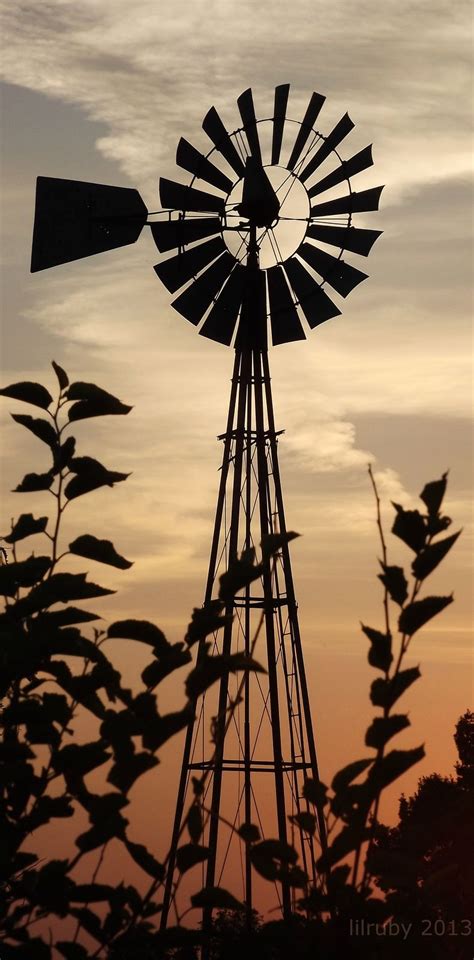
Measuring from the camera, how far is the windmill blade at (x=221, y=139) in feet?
54.4

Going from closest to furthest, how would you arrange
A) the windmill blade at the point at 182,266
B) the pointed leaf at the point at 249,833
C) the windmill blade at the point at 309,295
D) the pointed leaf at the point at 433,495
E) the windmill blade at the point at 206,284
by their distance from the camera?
the pointed leaf at the point at 433,495 < the pointed leaf at the point at 249,833 < the windmill blade at the point at 182,266 < the windmill blade at the point at 309,295 < the windmill blade at the point at 206,284

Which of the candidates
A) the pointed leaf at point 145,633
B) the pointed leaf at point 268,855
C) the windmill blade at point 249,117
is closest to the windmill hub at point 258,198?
the windmill blade at point 249,117

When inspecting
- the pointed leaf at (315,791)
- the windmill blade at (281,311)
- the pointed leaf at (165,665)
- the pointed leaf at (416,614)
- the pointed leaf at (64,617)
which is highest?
the windmill blade at (281,311)

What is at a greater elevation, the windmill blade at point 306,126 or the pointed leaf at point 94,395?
the windmill blade at point 306,126

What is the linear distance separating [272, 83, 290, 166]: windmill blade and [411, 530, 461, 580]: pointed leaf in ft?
50.4

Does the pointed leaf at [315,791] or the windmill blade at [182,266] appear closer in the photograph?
the pointed leaf at [315,791]

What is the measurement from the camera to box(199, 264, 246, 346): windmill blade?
16.8 metres

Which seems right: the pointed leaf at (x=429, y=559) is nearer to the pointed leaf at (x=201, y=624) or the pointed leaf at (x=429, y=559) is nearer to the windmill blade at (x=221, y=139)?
the pointed leaf at (x=201, y=624)

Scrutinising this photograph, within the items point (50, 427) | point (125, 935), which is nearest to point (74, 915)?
point (125, 935)

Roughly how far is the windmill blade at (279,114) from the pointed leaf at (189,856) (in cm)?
1532

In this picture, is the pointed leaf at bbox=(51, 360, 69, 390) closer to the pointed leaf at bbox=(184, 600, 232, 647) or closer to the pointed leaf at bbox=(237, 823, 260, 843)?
the pointed leaf at bbox=(184, 600, 232, 647)

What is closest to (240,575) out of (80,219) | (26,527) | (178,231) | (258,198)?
(26,527)

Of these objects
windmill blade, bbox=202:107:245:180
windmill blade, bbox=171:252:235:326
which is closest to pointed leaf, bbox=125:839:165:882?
windmill blade, bbox=171:252:235:326

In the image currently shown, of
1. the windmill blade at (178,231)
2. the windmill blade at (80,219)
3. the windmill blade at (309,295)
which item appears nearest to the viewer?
the windmill blade at (80,219)
